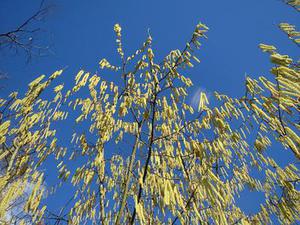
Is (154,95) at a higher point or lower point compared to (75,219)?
higher

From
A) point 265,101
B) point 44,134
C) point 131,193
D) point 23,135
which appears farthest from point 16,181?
point 265,101

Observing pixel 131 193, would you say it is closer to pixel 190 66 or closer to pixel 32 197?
pixel 32 197

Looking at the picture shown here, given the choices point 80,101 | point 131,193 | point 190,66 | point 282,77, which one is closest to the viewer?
point 282,77

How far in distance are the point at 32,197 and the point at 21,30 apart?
2358mm

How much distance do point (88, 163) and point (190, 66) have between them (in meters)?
1.13

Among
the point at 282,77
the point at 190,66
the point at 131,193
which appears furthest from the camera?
the point at 131,193

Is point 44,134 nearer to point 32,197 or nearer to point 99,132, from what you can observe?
point 99,132

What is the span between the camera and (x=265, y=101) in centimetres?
158

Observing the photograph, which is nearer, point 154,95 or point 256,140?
point 256,140

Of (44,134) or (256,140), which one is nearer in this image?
(256,140)

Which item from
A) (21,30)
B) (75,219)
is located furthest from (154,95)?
(21,30)

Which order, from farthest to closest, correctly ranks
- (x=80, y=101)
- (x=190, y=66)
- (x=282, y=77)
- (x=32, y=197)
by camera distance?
(x=80, y=101) < (x=190, y=66) < (x=32, y=197) < (x=282, y=77)

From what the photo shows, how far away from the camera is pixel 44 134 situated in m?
2.02

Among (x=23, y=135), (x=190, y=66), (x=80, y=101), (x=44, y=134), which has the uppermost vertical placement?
(x=80, y=101)
